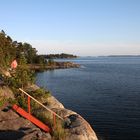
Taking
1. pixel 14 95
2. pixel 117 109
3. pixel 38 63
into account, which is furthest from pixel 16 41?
pixel 14 95

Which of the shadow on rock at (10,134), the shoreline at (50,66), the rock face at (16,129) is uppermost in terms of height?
the rock face at (16,129)

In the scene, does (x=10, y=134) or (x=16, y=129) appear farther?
(x=16, y=129)

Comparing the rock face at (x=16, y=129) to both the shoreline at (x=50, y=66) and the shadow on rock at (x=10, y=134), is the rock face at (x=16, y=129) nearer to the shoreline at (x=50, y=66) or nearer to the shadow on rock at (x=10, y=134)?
the shadow on rock at (x=10, y=134)

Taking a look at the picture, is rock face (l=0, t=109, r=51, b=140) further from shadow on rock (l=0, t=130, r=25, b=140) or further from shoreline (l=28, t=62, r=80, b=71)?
shoreline (l=28, t=62, r=80, b=71)

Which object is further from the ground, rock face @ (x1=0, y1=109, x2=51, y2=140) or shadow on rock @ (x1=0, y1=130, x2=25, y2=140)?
rock face @ (x1=0, y1=109, x2=51, y2=140)

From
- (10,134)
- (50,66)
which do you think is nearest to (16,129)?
(10,134)

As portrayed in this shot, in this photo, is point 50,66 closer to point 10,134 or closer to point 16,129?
point 16,129

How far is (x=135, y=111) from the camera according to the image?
36.8 meters

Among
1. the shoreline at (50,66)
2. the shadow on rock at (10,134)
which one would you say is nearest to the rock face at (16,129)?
the shadow on rock at (10,134)

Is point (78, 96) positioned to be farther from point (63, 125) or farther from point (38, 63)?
point (38, 63)

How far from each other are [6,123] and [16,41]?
12448 cm

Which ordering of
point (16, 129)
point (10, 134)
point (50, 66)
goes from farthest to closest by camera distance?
point (50, 66) < point (16, 129) < point (10, 134)

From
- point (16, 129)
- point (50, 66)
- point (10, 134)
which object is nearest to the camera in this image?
point (10, 134)

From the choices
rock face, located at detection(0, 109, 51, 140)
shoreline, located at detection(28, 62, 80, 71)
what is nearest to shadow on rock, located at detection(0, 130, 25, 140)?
rock face, located at detection(0, 109, 51, 140)
